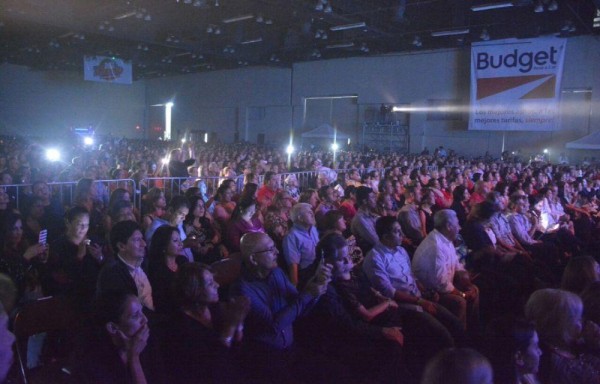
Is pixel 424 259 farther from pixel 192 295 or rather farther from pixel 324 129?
pixel 324 129

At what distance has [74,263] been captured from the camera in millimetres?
3373

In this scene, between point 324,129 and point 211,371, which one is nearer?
point 211,371

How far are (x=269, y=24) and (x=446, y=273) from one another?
13420 millimetres

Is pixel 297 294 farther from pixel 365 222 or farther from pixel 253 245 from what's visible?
pixel 365 222

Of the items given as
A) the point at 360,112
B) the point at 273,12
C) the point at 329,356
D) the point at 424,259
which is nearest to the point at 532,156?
the point at 360,112

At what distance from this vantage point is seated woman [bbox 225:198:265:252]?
15.5 ft

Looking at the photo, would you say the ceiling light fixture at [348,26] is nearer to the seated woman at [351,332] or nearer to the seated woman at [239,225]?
the seated woman at [239,225]

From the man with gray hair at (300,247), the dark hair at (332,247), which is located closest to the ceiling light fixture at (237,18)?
the man with gray hair at (300,247)

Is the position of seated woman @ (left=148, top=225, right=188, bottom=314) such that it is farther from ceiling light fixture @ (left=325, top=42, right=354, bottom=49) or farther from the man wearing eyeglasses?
ceiling light fixture @ (left=325, top=42, right=354, bottom=49)

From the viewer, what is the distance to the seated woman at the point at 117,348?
6.73 feet

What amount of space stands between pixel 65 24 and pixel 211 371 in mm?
14260

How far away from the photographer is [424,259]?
4004mm

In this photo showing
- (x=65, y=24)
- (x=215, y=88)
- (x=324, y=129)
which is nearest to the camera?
(x=65, y=24)

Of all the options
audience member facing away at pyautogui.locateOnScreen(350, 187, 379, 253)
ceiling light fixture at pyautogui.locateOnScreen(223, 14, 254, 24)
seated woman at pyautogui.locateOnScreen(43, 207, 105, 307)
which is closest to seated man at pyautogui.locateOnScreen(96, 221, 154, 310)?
seated woman at pyautogui.locateOnScreen(43, 207, 105, 307)
